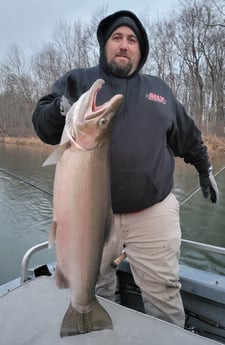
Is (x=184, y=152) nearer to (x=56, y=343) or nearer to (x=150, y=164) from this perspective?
(x=150, y=164)

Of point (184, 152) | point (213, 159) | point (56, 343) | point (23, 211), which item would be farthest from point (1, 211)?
point (213, 159)

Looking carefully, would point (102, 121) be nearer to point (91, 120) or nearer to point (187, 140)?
point (91, 120)

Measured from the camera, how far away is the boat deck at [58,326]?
1865mm

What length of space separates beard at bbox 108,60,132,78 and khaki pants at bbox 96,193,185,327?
83 cm

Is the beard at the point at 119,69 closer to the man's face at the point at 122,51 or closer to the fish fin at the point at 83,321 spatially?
the man's face at the point at 122,51

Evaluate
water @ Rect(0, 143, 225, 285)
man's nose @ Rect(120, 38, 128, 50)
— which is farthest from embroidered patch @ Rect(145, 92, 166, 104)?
water @ Rect(0, 143, 225, 285)

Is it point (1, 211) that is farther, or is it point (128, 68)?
point (1, 211)

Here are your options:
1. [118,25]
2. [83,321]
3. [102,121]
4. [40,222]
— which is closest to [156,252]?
[83,321]

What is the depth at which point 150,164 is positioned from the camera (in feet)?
7.73

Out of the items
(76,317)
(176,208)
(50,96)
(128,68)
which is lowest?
(76,317)

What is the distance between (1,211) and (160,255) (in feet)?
25.0

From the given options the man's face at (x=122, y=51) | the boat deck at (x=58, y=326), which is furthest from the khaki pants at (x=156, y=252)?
the man's face at (x=122, y=51)

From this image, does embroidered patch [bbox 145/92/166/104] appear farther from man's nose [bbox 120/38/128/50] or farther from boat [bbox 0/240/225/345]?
boat [bbox 0/240/225/345]

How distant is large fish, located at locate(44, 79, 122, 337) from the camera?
161 centimetres
